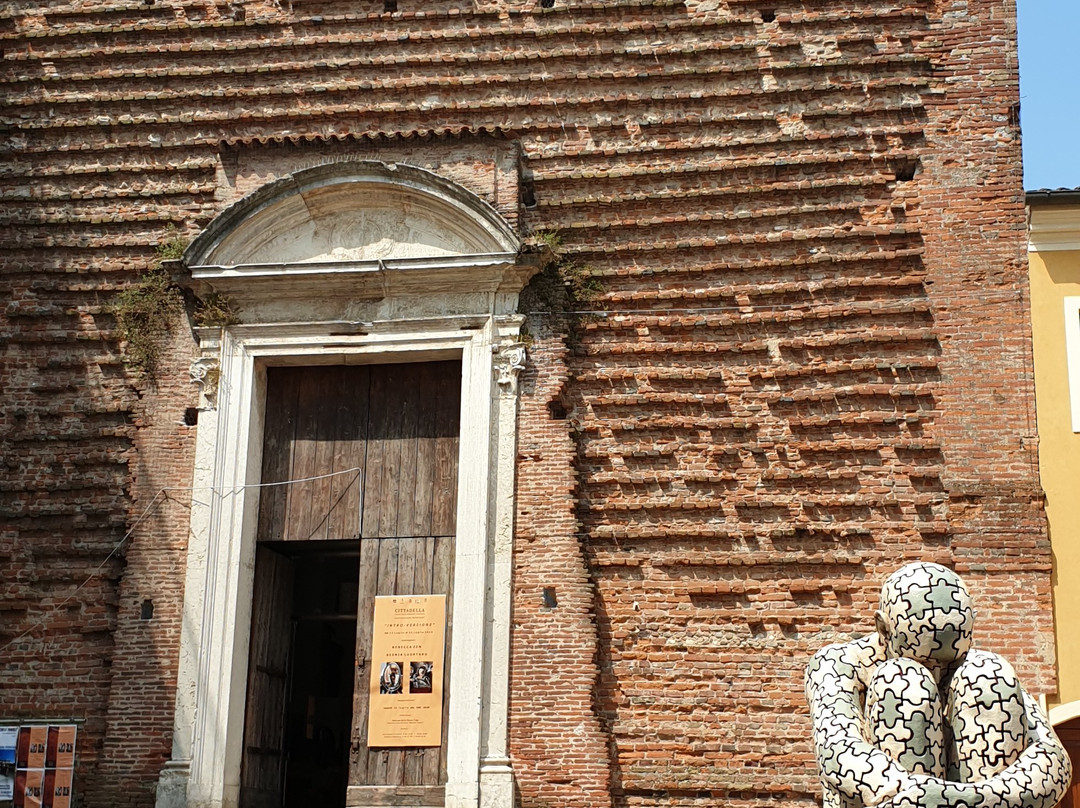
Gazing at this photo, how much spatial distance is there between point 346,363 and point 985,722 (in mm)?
6494

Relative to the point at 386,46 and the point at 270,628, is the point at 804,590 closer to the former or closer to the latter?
the point at 270,628

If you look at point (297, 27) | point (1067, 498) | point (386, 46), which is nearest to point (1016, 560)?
point (1067, 498)

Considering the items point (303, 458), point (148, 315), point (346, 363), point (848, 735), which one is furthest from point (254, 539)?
point (848, 735)

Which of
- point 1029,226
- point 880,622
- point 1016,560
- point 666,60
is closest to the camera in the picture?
point 880,622

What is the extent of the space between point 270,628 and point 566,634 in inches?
93.7

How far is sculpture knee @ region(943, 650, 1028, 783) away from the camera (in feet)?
16.0

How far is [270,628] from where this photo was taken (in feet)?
34.4

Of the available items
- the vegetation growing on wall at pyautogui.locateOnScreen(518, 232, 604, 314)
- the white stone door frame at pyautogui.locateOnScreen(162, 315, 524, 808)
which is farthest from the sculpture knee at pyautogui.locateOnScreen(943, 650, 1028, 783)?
the vegetation growing on wall at pyautogui.locateOnScreen(518, 232, 604, 314)

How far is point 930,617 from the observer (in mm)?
5074

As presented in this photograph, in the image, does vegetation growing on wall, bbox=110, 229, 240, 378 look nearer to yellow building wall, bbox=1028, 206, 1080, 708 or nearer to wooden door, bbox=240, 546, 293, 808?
wooden door, bbox=240, 546, 293, 808

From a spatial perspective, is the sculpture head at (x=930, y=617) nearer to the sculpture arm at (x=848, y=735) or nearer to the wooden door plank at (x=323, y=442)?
the sculpture arm at (x=848, y=735)

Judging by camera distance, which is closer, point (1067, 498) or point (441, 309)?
point (1067, 498)

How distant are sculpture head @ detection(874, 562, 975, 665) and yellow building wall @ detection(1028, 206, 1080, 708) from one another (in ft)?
14.7

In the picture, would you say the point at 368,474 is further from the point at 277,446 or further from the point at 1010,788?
the point at 1010,788
